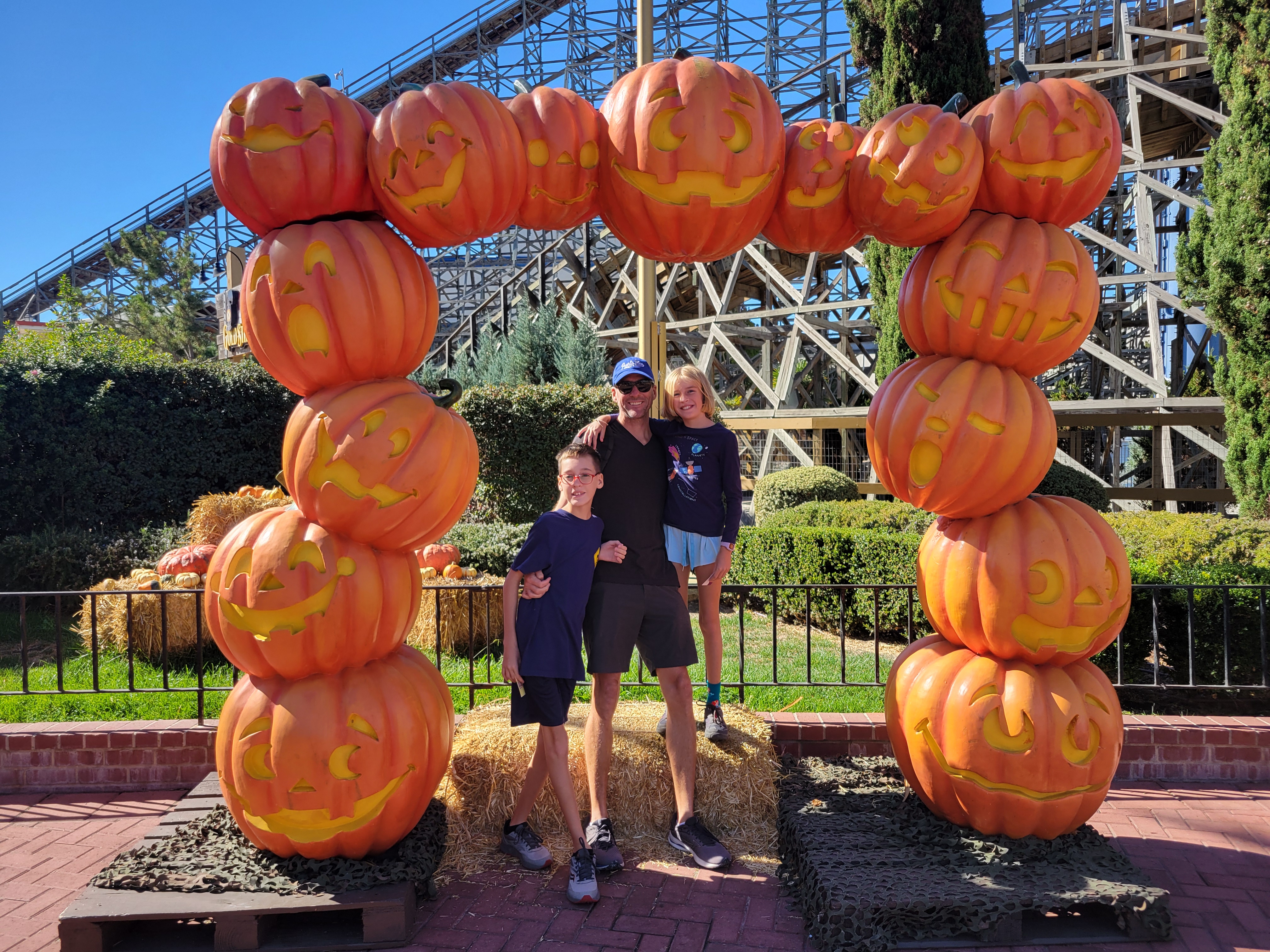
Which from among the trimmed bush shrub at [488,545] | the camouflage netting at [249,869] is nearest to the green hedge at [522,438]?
the trimmed bush shrub at [488,545]

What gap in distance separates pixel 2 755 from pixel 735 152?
4.48 metres

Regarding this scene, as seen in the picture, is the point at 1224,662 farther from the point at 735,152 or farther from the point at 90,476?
the point at 90,476

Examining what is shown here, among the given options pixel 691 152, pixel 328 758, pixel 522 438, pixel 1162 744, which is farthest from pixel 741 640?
pixel 522 438

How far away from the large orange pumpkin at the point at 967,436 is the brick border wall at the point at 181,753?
5.65 feet

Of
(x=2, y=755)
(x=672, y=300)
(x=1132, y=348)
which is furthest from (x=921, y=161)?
(x=1132, y=348)

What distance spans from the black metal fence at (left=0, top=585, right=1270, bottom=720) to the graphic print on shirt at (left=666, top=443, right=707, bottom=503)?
1.04 m

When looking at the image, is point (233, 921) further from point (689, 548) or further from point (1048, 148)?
point (1048, 148)

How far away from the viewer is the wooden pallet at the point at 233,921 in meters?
2.60

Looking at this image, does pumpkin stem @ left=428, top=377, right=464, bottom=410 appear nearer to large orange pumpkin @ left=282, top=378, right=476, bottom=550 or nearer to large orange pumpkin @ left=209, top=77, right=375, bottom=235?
large orange pumpkin @ left=282, top=378, right=476, bottom=550

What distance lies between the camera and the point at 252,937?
263cm

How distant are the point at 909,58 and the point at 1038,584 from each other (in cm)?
864

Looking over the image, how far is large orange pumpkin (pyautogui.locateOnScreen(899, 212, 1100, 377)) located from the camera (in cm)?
295

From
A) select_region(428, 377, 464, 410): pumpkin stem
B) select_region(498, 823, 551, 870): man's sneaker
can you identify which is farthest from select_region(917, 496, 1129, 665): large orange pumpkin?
select_region(428, 377, 464, 410): pumpkin stem

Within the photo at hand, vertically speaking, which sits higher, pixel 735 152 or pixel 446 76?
pixel 446 76
